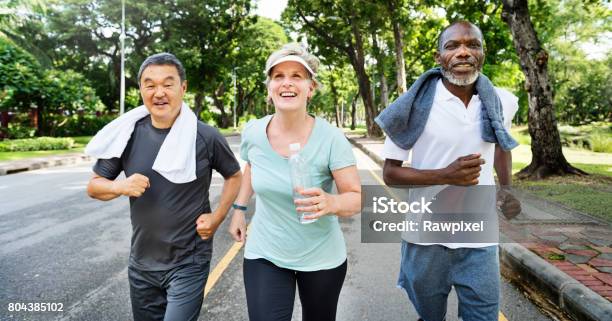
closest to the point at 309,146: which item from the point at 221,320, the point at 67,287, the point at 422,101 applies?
the point at 422,101

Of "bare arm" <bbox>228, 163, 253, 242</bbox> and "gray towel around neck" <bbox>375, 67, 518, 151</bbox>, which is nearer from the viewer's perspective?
"gray towel around neck" <bbox>375, 67, 518, 151</bbox>

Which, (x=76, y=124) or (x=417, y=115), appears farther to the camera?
(x=76, y=124)

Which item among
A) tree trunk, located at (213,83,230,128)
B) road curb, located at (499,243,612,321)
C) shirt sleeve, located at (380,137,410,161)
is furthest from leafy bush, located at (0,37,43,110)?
tree trunk, located at (213,83,230,128)

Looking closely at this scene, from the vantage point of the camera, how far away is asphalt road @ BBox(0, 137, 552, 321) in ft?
13.1

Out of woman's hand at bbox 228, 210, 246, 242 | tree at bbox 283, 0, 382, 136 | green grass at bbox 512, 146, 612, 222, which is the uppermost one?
tree at bbox 283, 0, 382, 136

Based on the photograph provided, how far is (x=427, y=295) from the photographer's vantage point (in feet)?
8.48

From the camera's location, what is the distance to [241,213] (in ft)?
9.19

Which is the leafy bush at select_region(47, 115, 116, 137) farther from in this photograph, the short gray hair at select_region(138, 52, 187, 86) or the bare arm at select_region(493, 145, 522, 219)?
the bare arm at select_region(493, 145, 522, 219)

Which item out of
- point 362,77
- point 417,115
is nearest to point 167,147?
point 417,115

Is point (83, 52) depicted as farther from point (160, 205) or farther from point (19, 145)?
point (160, 205)

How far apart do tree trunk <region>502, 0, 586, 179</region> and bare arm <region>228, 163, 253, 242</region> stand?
1021 centimetres

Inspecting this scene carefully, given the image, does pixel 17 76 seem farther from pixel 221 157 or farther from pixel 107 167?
pixel 221 157

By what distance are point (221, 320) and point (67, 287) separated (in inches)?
72.9

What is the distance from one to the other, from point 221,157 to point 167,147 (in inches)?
14.1
